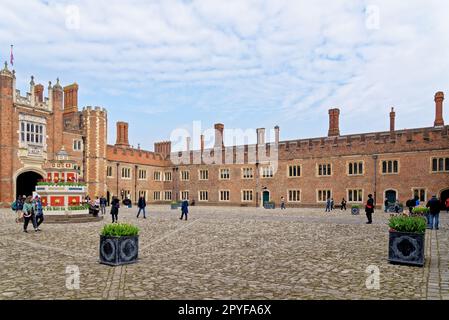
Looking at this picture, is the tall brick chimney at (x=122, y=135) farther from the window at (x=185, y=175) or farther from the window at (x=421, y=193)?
the window at (x=421, y=193)

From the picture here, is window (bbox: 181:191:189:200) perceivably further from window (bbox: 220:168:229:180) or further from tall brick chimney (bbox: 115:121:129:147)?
tall brick chimney (bbox: 115:121:129:147)

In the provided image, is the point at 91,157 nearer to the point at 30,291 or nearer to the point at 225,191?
the point at 225,191

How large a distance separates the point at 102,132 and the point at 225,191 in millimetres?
16704

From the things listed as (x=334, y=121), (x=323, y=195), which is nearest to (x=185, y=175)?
(x=323, y=195)

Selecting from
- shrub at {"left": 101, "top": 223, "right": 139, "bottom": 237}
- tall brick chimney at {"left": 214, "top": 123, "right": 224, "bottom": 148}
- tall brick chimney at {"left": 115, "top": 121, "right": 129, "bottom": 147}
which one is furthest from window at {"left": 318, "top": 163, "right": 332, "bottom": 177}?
shrub at {"left": 101, "top": 223, "right": 139, "bottom": 237}

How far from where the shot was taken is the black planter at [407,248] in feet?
25.3

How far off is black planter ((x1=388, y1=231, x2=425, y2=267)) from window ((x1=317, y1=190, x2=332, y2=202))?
2939 centimetres

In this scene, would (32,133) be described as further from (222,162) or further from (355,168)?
(355,168)

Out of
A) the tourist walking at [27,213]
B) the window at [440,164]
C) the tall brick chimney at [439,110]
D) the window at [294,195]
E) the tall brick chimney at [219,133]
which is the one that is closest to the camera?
the tourist walking at [27,213]

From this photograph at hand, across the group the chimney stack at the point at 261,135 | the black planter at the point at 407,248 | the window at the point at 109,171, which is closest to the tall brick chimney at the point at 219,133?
the chimney stack at the point at 261,135

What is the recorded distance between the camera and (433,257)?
884 cm

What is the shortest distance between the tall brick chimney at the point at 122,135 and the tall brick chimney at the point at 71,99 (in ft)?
26.7

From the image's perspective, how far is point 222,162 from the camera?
147ft
